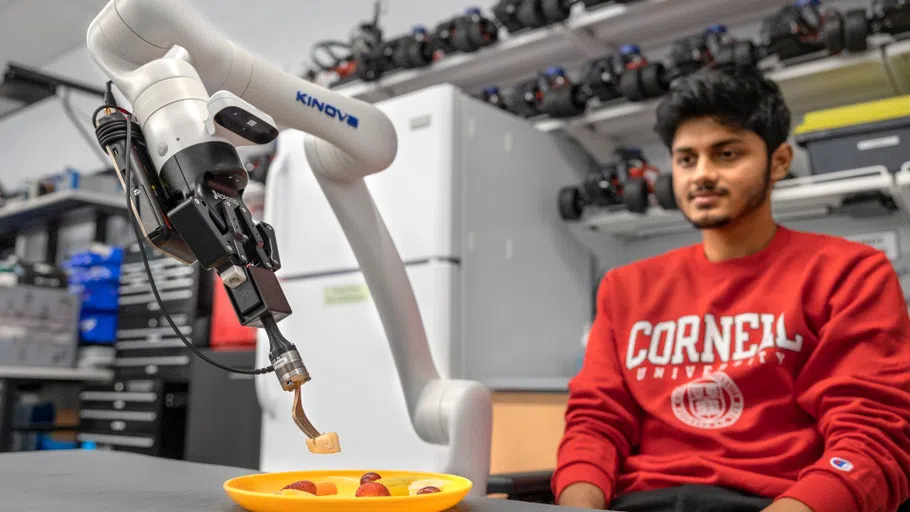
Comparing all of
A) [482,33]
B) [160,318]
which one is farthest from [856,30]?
[160,318]

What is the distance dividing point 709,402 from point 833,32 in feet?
3.99

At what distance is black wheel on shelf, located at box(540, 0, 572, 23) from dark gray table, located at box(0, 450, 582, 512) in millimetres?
1893

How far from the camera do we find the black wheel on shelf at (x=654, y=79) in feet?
7.29

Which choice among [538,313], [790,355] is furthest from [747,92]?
[538,313]

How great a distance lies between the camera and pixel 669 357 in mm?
1248

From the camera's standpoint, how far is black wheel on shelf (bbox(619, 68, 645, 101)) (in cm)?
225

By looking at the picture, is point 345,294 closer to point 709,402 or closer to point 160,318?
point 709,402

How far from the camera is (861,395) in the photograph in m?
1.05

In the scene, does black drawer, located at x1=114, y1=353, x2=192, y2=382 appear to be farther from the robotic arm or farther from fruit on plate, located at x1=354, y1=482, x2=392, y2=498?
fruit on plate, located at x1=354, y1=482, x2=392, y2=498

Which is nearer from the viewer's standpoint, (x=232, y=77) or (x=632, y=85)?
(x=232, y=77)

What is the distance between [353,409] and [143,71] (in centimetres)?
161

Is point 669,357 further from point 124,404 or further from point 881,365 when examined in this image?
point 124,404

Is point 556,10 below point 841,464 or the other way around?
the other way around

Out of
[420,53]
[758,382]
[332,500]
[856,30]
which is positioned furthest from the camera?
[420,53]
